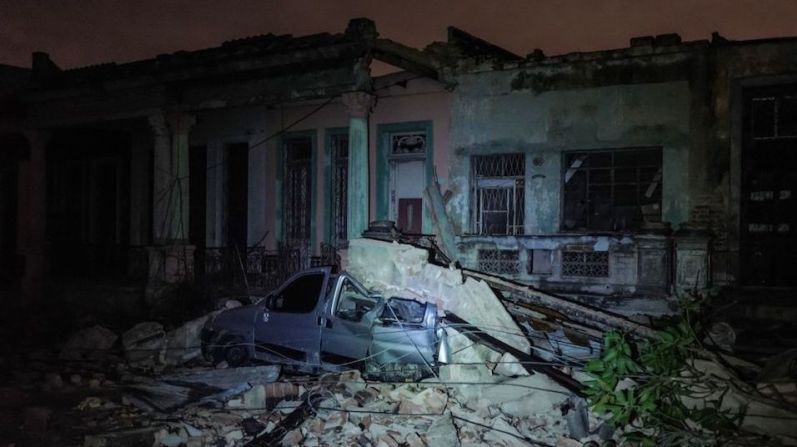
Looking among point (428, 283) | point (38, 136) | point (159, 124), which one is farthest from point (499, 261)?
point (38, 136)

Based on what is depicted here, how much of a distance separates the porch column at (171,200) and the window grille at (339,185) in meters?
3.38

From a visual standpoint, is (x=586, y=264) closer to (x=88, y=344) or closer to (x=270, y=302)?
(x=270, y=302)

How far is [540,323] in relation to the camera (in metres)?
8.48

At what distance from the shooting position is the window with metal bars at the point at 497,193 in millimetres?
12977

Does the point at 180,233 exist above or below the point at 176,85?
below

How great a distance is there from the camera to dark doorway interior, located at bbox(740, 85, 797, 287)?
10984 millimetres

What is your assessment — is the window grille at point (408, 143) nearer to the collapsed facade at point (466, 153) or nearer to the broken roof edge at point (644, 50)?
the collapsed facade at point (466, 153)

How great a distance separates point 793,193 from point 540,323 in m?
6.02

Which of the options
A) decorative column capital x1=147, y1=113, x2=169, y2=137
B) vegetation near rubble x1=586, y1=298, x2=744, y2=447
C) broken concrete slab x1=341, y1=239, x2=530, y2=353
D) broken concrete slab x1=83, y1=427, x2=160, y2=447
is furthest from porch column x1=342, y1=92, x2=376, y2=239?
vegetation near rubble x1=586, y1=298, x2=744, y2=447

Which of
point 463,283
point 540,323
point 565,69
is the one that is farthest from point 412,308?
point 565,69

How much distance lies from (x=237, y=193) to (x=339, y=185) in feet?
10.6

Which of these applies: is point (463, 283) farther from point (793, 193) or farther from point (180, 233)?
point (180, 233)

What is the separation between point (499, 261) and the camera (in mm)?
12727

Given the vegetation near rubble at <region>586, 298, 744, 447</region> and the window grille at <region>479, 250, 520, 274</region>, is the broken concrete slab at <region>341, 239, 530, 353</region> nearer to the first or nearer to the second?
the vegetation near rubble at <region>586, 298, 744, 447</region>
